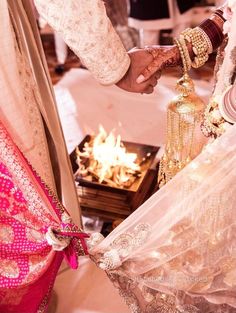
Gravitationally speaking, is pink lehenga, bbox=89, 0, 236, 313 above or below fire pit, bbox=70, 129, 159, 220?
above

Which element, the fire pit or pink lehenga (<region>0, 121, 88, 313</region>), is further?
the fire pit

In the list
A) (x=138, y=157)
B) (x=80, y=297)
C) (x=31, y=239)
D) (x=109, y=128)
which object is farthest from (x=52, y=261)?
(x=109, y=128)

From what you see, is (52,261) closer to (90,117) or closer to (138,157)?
(138,157)

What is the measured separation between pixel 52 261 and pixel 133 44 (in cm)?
217

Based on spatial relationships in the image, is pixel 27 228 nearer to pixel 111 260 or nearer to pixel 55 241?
pixel 55 241

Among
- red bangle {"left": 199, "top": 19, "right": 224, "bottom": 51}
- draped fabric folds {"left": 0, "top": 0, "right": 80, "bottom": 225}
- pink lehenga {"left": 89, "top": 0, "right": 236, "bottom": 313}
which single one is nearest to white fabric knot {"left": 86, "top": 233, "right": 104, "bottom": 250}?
pink lehenga {"left": 89, "top": 0, "right": 236, "bottom": 313}

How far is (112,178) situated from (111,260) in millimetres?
503

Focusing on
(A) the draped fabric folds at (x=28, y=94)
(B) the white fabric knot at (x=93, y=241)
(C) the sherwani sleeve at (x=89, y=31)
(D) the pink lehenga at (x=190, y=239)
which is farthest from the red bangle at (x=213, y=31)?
(B) the white fabric knot at (x=93, y=241)

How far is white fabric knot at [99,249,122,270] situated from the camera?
2.73 feet

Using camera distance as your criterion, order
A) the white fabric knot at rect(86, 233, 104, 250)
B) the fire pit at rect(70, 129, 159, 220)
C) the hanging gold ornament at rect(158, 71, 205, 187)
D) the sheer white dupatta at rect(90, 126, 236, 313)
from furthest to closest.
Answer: the fire pit at rect(70, 129, 159, 220) < the hanging gold ornament at rect(158, 71, 205, 187) < the white fabric knot at rect(86, 233, 104, 250) < the sheer white dupatta at rect(90, 126, 236, 313)

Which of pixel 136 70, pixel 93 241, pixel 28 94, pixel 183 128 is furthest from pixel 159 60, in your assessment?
pixel 93 241

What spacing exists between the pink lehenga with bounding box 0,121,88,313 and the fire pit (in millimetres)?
423

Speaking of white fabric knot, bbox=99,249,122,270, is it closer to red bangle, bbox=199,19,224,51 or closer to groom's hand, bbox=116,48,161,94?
groom's hand, bbox=116,48,161,94

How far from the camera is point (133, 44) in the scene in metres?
2.80
